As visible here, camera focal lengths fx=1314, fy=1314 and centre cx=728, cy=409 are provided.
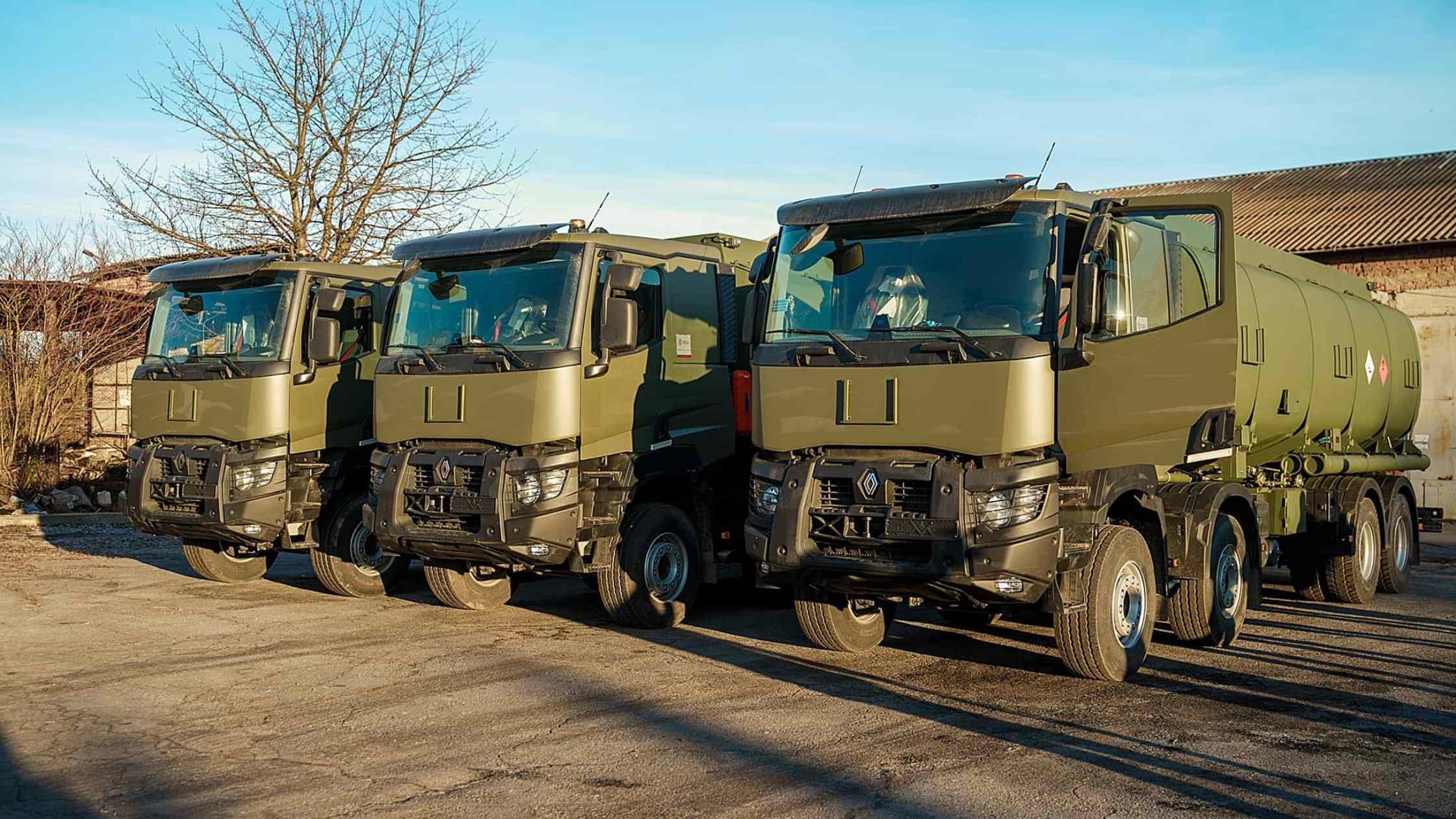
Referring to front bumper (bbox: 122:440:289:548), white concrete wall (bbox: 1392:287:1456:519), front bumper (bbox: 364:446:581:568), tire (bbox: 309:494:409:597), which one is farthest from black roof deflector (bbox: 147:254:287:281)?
white concrete wall (bbox: 1392:287:1456:519)

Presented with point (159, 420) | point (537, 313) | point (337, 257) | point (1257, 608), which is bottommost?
point (1257, 608)

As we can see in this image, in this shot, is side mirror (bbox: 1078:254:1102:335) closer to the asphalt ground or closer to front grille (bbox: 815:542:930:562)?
front grille (bbox: 815:542:930:562)

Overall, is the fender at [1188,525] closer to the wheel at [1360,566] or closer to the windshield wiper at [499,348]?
the wheel at [1360,566]

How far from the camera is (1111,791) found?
5898 millimetres

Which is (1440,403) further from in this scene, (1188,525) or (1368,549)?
(1188,525)

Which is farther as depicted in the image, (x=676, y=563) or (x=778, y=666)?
(x=676, y=563)

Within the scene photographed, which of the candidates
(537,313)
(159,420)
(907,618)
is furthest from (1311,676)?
(159,420)

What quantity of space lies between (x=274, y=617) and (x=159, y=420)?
239 centimetres

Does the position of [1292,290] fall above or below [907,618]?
above

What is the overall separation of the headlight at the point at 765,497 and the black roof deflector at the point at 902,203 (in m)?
1.75

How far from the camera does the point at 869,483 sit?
803 centimetres

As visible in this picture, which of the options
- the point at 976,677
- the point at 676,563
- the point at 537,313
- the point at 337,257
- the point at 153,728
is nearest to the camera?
the point at 153,728

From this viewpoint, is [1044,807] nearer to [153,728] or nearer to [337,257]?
[153,728]

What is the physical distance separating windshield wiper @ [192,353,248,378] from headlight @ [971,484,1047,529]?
6.96m
